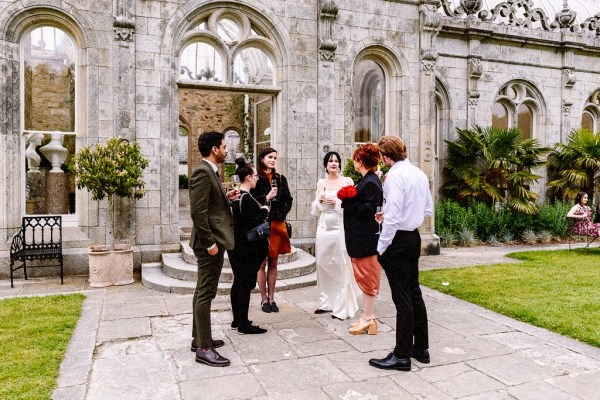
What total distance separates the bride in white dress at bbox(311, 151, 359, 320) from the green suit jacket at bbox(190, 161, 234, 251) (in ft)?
4.94

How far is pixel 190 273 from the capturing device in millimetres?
7102

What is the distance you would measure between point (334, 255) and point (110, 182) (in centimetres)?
362

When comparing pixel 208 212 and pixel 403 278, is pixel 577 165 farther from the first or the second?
pixel 208 212

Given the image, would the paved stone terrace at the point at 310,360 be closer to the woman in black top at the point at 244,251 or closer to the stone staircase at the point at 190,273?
the woman in black top at the point at 244,251

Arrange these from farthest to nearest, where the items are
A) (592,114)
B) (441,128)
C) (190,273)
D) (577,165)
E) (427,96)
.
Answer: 1. (592,114)
2. (577,165)
3. (441,128)
4. (427,96)
5. (190,273)

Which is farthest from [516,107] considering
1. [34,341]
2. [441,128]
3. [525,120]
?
[34,341]

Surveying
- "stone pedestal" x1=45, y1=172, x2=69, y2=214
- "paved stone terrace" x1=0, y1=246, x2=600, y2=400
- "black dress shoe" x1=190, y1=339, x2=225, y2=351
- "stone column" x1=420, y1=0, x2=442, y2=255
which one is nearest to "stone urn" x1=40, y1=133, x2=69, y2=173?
"stone pedestal" x1=45, y1=172, x2=69, y2=214

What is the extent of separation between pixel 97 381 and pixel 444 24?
38.2 ft

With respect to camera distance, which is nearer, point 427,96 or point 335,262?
point 335,262

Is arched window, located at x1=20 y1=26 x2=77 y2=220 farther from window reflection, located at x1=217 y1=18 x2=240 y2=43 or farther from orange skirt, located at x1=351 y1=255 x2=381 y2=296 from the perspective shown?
orange skirt, located at x1=351 y1=255 x2=381 y2=296

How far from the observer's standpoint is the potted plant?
7152 mm

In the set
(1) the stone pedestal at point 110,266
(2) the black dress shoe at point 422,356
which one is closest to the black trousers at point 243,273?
(2) the black dress shoe at point 422,356

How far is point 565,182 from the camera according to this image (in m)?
13.3

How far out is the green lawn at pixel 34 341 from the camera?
3727 millimetres
